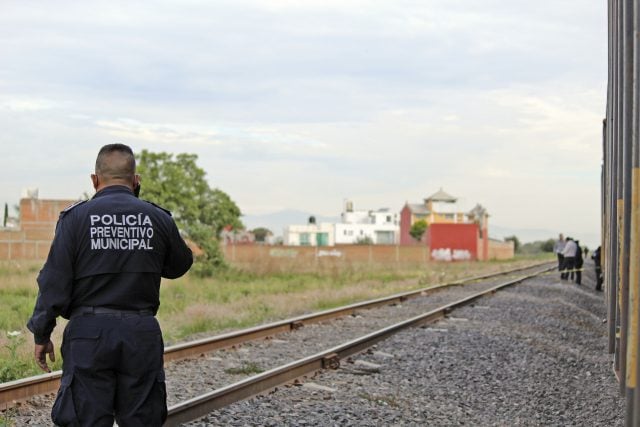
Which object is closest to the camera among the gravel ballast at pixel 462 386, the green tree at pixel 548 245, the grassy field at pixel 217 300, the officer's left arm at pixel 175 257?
the officer's left arm at pixel 175 257

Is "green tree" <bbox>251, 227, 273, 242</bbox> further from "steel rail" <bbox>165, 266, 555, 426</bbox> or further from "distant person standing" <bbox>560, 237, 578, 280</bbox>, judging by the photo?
"steel rail" <bbox>165, 266, 555, 426</bbox>

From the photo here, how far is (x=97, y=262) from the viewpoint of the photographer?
172 inches

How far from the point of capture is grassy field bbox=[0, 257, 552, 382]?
12206mm

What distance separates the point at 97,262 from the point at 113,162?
1.70 ft

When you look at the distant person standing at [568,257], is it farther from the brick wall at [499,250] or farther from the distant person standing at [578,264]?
the brick wall at [499,250]

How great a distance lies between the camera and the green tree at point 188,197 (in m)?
31.5

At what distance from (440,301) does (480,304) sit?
4.25ft

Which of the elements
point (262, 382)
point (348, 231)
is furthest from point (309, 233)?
point (262, 382)

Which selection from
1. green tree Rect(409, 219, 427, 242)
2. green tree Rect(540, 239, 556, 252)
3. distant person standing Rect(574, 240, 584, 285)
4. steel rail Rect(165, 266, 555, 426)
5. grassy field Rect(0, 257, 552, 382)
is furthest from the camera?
green tree Rect(540, 239, 556, 252)

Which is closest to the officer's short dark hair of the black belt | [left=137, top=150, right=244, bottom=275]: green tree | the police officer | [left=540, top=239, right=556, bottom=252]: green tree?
the police officer

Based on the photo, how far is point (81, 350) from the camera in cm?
430

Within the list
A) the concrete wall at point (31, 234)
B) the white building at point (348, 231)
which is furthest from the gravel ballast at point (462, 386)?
the white building at point (348, 231)

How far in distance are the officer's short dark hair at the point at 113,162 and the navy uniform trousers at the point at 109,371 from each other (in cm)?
70

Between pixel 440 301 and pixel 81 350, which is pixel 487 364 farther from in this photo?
pixel 440 301
